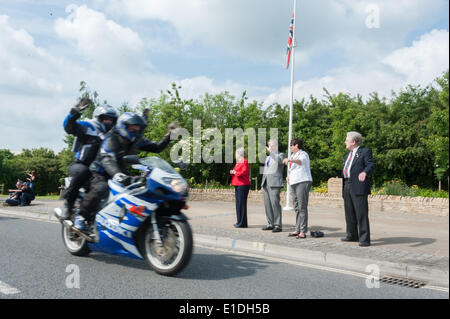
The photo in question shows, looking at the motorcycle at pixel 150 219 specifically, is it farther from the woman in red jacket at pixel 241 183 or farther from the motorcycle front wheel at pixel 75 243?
the woman in red jacket at pixel 241 183

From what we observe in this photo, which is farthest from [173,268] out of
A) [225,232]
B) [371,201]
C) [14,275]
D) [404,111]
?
[404,111]

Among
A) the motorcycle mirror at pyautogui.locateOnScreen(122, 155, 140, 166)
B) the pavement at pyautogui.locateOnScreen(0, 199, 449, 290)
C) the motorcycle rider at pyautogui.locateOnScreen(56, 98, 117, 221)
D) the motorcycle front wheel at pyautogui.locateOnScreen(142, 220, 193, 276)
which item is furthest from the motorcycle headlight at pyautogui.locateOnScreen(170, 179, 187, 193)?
the pavement at pyautogui.locateOnScreen(0, 199, 449, 290)

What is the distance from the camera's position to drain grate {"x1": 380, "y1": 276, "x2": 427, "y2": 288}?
4.69 meters

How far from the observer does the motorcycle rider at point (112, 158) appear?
16.0ft

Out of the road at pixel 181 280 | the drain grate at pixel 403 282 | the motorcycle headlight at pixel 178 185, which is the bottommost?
the drain grate at pixel 403 282

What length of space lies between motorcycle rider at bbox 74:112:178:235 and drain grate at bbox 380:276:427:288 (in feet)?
10.5

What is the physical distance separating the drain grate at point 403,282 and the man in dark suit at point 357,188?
5.53 feet

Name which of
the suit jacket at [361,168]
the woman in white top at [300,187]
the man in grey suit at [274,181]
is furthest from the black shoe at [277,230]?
the suit jacket at [361,168]

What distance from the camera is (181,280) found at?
454cm

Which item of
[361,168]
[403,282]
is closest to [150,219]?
[403,282]

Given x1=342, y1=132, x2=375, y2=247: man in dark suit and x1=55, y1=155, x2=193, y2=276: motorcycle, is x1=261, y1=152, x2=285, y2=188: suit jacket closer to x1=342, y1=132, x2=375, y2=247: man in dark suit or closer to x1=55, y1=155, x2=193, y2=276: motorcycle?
x1=342, y1=132, x2=375, y2=247: man in dark suit

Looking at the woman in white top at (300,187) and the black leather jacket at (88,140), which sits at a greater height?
the black leather jacket at (88,140)

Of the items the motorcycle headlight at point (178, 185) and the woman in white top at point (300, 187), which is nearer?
the motorcycle headlight at point (178, 185)
